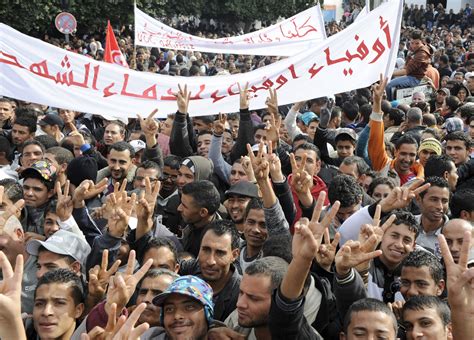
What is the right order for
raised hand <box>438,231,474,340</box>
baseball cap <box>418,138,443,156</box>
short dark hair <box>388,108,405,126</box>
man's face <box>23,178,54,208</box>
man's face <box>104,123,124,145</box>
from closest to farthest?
raised hand <box>438,231,474,340</box> → man's face <box>23,178,54,208</box> → baseball cap <box>418,138,443,156</box> → man's face <box>104,123,124,145</box> → short dark hair <box>388,108,405,126</box>

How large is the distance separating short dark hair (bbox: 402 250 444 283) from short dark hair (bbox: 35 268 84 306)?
162 centimetres

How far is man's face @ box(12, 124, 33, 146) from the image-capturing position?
7.20 m

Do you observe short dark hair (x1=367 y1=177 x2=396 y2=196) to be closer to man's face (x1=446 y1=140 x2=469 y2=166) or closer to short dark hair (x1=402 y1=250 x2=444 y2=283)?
man's face (x1=446 y1=140 x2=469 y2=166)

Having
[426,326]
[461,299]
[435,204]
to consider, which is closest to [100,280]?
[426,326]

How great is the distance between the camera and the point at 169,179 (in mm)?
6266

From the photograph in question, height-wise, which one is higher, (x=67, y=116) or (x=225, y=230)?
(x=67, y=116)

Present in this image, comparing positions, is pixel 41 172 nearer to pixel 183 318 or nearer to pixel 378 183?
pixel 183 318

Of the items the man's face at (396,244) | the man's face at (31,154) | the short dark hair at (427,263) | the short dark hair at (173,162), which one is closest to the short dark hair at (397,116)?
the short dark hair at (173,162)

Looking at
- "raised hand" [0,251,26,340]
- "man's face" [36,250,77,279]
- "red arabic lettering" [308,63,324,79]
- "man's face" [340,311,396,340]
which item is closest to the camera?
"raised hand" [0,251,26,340]

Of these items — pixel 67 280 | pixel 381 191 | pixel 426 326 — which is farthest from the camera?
pixel 381 191

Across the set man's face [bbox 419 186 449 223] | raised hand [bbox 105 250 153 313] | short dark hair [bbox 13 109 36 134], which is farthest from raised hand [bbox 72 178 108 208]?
short dark hair [bbox 13 109 36 134]

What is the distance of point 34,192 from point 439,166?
9.64 ft

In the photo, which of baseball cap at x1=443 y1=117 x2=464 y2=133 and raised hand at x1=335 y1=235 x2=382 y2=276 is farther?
baseball cap at x1=443 y1=117 x2=464 y2=133

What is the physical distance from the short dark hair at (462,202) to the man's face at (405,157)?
117cm
